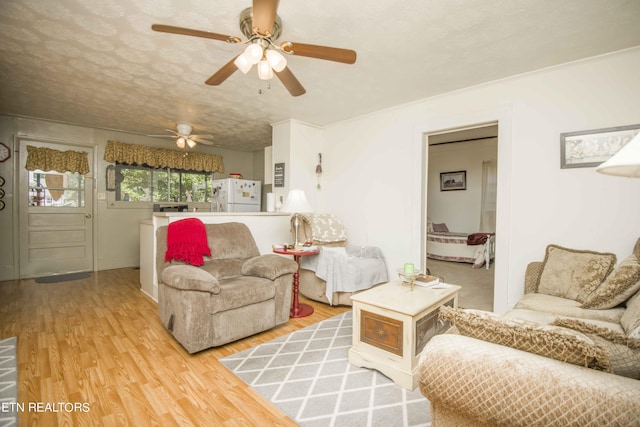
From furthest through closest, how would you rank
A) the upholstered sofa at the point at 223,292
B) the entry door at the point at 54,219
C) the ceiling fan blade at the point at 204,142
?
the ceiling fan blade at the point at 204,142 → the entry door at the point at 54,219 → the upholstered sofa at the point at 223,292

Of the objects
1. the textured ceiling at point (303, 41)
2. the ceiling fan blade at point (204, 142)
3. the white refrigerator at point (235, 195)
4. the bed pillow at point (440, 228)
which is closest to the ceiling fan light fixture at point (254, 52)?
the textured ceiling at point (303, 41)

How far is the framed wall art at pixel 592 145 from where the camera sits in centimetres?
240

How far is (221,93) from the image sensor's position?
340 cm

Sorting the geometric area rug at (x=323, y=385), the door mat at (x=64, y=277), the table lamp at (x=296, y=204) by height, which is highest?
the table lamp at (x=296, y=204)

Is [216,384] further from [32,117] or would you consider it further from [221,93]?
[32,117]

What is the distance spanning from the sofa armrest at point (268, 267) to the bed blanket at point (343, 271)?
2.02ft

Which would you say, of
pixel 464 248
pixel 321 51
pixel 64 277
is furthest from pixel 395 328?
pixel 64 277

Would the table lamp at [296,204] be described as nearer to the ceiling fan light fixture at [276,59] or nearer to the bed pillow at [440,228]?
the ceiling fan light fixture at [276,59]

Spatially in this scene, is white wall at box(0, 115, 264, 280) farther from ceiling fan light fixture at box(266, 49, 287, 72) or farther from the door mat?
ceiling fan light fixture at box(266, 49, 287, 72)

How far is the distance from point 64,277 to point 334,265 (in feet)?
14.7

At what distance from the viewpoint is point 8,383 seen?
184cm

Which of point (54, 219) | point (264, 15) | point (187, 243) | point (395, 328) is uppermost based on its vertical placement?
point (264, 15)

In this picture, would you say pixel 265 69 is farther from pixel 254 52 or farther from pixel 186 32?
pixel 186 32

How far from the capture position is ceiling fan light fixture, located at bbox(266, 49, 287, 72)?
70.1 inches
